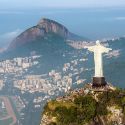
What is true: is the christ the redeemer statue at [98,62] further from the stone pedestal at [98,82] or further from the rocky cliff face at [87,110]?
the rocky cliff face at [87,110]

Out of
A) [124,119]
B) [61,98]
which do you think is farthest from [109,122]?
[61,98]

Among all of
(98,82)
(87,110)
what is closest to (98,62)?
(98,82)

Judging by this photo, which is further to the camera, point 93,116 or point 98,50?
point 98,50

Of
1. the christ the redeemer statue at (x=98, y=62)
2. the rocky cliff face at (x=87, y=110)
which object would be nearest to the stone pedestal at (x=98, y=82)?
the christ the redeemer statue at (x=98, y=62)

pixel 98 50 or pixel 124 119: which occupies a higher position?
pixel 98 50

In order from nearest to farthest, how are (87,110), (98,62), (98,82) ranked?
(87,110)
(98,82)
(98,62)

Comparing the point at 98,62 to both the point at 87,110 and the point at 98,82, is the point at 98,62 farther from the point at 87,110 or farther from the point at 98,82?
the point at 87,110

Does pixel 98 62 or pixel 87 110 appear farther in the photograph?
pixel 98 62

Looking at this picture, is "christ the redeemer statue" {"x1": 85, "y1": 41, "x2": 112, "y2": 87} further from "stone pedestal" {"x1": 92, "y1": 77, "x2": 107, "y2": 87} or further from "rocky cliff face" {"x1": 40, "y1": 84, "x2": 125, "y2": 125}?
"rocky cliff face" {"x1": 40, "y1": 84, "x2": 125, "y2": 125}

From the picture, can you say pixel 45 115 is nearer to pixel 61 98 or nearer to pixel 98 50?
pixel 61 98

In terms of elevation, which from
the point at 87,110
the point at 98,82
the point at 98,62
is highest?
the point at 98,62
